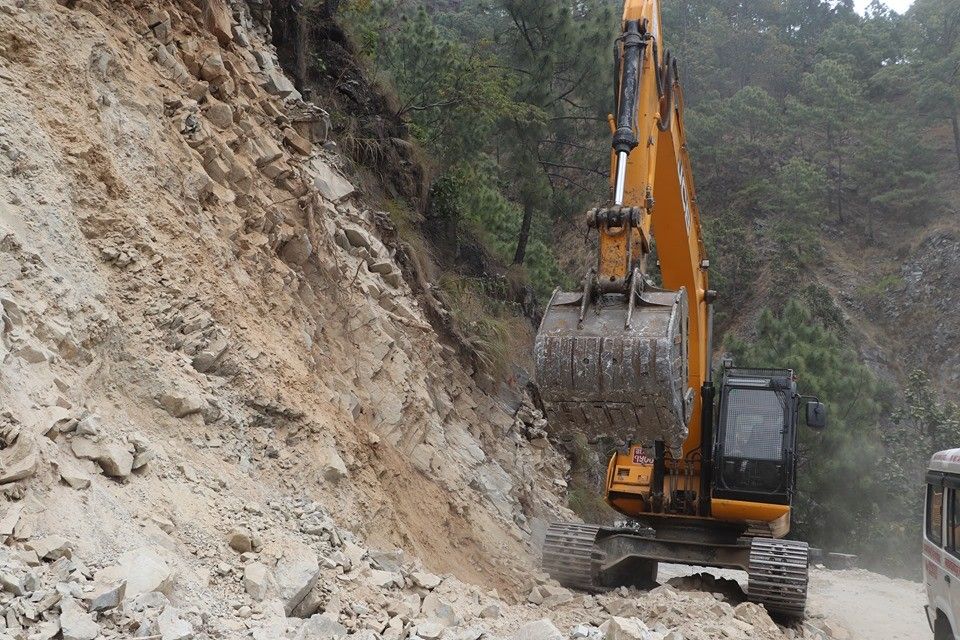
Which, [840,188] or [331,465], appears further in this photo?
[840,188]

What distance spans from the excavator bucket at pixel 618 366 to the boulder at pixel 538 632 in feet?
6.23

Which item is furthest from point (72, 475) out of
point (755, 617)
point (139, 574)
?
point (755, 617)

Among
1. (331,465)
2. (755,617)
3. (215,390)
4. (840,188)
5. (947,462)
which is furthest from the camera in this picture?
(840,188)

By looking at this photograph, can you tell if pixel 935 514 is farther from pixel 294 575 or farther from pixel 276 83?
pixel 276 83

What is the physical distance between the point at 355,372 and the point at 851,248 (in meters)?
36.1

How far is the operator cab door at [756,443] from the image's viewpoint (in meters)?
9.80

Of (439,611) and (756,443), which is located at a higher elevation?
(756,443)

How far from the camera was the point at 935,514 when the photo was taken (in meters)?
7.34

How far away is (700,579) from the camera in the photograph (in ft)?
34.4

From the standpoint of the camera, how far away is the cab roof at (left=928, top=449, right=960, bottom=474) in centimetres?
686

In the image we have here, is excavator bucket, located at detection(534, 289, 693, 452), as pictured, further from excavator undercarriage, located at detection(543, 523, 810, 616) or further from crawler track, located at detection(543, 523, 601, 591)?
crawler track, located at detection(543, 523, 601, 591)

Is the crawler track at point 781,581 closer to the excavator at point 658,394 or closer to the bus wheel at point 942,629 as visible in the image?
the excavator at point 658,394

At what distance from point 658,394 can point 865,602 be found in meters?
Answer: 8.20

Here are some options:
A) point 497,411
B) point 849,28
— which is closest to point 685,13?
point 849,28
